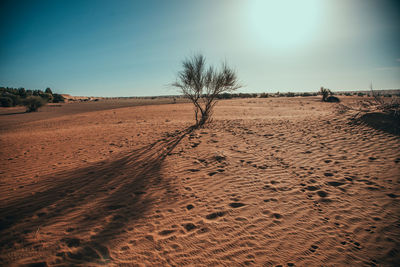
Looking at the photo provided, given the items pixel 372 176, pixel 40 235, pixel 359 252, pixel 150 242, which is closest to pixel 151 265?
pixel 150 242

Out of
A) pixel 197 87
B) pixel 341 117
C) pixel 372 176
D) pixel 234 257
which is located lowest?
pixel 234 257

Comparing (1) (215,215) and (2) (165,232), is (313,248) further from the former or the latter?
(2) (165,232)

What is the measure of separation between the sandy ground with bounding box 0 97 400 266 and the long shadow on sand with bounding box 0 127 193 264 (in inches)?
0.9

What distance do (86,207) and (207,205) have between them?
8.18ft

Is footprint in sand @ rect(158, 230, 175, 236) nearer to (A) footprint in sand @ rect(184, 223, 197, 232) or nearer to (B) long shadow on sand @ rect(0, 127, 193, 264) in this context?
(A) footprint in sand @ rect(184, 223, 197, 232)

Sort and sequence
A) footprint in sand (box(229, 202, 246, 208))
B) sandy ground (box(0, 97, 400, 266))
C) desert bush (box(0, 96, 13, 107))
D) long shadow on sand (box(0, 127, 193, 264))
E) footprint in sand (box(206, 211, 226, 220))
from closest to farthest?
sandy ground (box(0, 97, 400, 266)) < long shadow on sand (box(0, 127, 193, 264)) < footprint in sand (box(206, 211, 226, 220)) < footprint in sand (box(229, 202, 246, 208)) < desert bush (box(0, 96, 13, 107))

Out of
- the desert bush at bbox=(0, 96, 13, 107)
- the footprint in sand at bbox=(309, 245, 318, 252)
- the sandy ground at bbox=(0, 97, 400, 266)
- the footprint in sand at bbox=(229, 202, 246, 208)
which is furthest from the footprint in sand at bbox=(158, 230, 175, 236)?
the desert bush at bbox=(0, 96, 13, 107)

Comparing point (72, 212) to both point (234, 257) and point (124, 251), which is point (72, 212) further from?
point (234, 257)

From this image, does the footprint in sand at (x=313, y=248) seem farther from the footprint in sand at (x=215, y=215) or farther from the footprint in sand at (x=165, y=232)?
the footprint in sand at (x=165, y=232)

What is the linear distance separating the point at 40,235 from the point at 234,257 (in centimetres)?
313

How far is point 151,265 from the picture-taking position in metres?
2.27

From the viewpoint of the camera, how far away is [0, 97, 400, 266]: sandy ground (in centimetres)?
244

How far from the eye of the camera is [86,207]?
3502mm

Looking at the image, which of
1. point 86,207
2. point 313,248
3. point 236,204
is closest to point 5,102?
point 86,207
